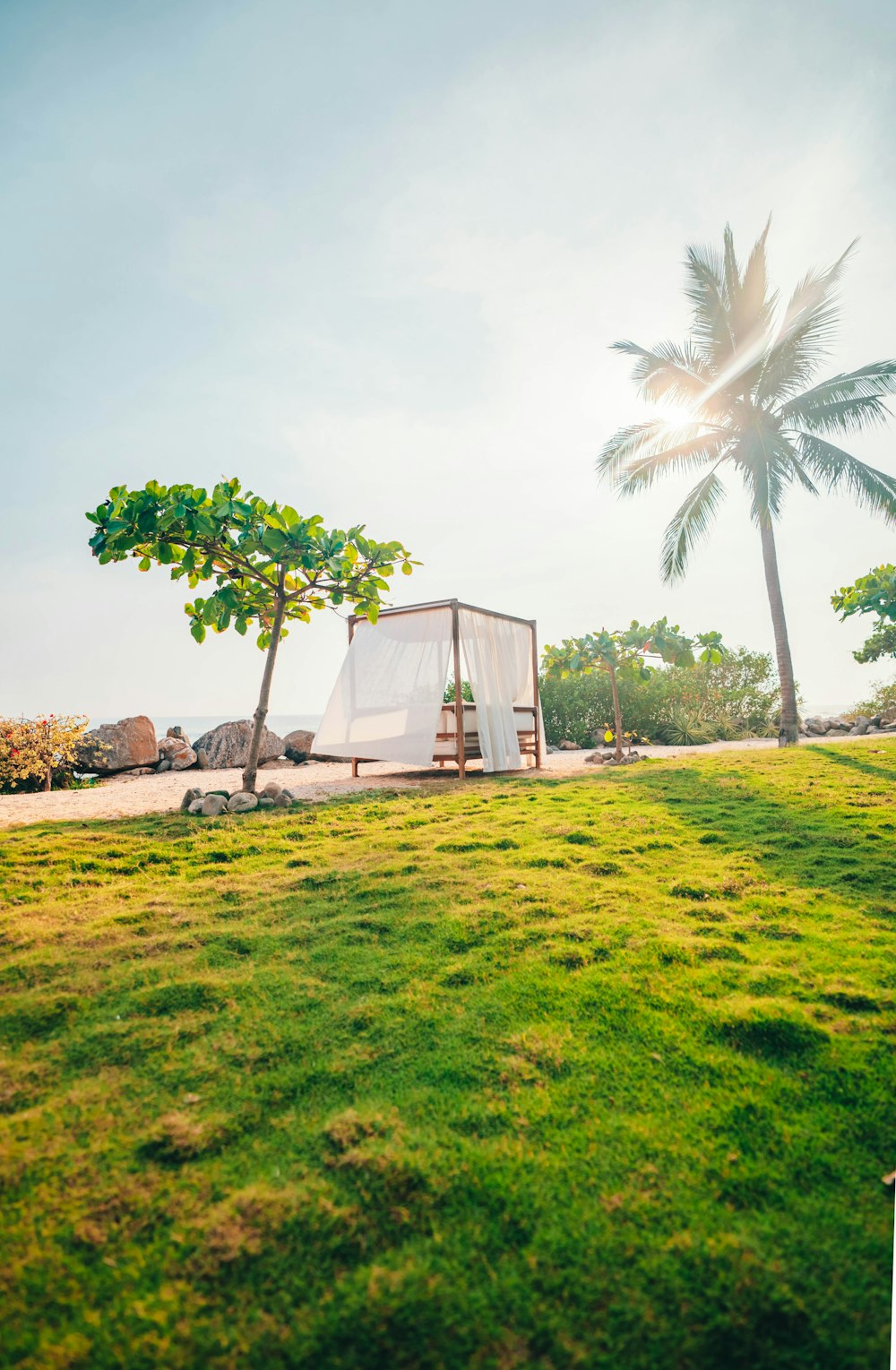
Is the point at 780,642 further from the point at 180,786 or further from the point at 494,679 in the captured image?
the point at 180,786

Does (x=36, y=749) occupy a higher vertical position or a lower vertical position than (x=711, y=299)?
lower

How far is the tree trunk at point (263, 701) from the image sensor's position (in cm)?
580

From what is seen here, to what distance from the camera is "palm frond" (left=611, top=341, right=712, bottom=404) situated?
36.1 feet

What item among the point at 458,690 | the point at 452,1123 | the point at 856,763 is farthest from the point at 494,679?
the point at 452,1123

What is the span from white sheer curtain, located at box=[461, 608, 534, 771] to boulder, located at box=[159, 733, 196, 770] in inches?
187

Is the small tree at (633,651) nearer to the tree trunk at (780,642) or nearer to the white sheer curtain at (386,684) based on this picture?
the tree trunk at (780,642)

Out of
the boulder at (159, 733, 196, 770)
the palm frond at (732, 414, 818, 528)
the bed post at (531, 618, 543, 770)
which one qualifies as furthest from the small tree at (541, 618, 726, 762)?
the boulder at (159, 733, 196, 770)

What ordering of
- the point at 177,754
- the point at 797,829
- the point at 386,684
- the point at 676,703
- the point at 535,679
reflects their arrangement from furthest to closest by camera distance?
the point at 676,703 → the point at 177,754 → the point at 535,679 → the point at 386,684 → the point at 797,829

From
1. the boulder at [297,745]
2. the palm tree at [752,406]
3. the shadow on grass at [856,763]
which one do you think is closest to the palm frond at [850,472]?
the palm tree at [752,406]

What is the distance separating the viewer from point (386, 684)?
24.7ft

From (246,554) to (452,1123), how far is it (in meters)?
4.99

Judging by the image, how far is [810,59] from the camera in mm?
6449

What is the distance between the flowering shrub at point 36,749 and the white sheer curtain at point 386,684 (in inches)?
138

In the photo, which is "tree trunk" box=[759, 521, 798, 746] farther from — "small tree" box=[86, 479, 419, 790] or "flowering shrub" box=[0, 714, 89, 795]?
"flowering shrub" box=[0, 714, 89, 795]
